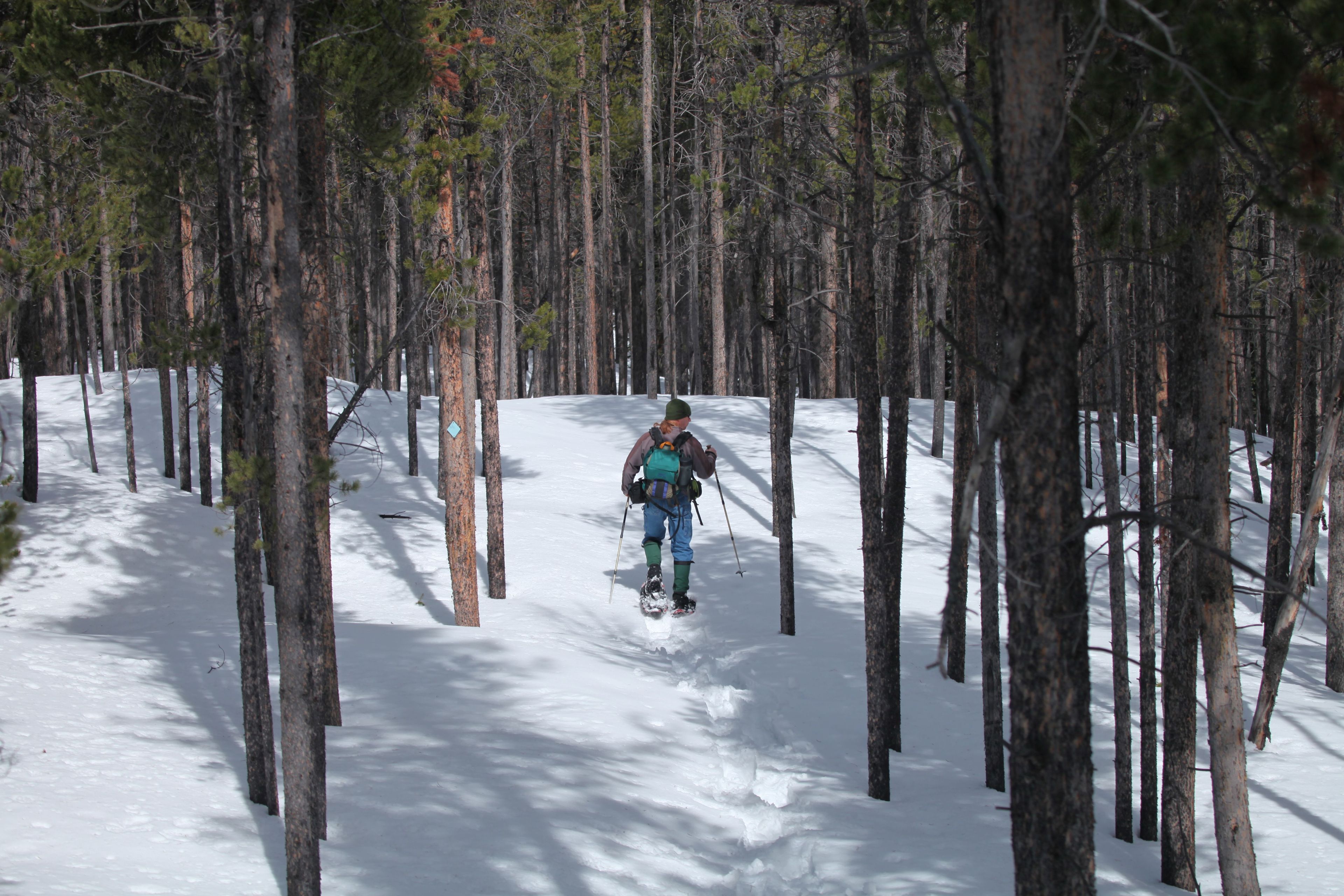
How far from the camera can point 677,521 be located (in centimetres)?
Answer: 1190

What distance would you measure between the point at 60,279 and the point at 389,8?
21.3m

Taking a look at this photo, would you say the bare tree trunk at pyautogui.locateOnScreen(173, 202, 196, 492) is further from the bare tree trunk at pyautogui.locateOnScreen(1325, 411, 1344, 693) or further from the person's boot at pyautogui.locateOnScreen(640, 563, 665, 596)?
the bare tree trunk at pyautogui.locateOnScreen(1325, 411, 1344, 693)

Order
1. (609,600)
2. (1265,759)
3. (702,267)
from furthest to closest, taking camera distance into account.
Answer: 1. (702,267)
2. (609,600)
3. (1265,759)

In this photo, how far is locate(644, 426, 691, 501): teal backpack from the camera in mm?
11859

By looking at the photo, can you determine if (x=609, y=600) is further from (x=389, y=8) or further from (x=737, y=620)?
(x=389, y=8)

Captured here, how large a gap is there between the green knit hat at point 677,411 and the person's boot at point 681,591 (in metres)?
1.75

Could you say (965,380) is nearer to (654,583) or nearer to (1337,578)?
(654,583)

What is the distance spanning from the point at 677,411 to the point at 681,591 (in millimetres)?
2225

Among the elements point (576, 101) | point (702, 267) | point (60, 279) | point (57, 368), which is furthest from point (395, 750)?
point (702, 267)

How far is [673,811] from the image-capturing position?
6.19 m

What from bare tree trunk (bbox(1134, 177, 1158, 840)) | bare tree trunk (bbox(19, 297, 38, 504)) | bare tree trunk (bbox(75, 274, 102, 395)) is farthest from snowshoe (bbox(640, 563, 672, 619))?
bare tree trunk (bbox(75, 274, 102, 395))

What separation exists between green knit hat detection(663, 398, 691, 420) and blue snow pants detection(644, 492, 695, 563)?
3.03 ft

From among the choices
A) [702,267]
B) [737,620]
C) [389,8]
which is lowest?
[737,620]

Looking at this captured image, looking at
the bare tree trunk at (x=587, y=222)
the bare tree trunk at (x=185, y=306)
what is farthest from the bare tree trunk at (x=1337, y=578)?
the bare tree trunk at (x=587, y=222)
